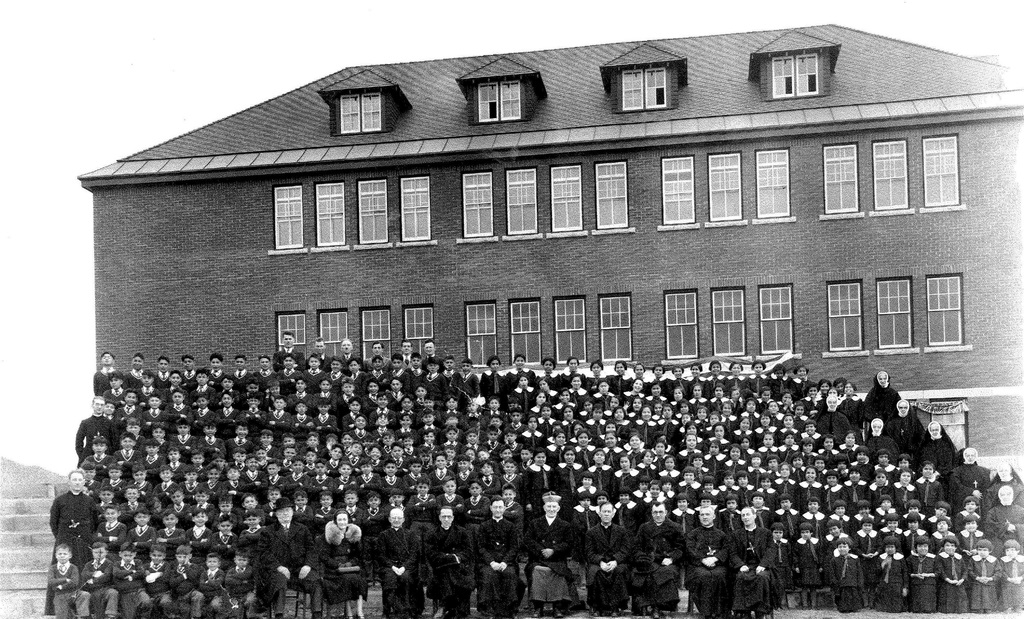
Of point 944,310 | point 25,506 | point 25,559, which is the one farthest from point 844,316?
point 25,559

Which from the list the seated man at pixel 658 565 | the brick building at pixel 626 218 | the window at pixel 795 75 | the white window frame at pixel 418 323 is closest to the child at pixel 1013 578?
the seated man at pixel 658 565

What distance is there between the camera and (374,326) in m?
31.4

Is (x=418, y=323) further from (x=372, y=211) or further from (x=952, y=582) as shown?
(x=952, y=582)

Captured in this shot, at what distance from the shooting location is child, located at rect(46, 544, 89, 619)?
56.7 feet

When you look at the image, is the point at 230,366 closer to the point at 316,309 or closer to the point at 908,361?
the point at 316,309

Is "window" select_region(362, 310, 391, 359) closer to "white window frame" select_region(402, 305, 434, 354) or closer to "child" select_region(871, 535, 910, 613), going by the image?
"white window frame" select_region(402, 305, 434, 354)

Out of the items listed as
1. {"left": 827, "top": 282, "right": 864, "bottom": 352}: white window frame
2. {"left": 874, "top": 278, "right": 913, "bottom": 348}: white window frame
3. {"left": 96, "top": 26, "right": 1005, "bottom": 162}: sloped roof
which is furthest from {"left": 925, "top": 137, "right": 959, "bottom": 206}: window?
{"left": 827, "top": 282, "right": 864, "bottom": 352}: white window frame

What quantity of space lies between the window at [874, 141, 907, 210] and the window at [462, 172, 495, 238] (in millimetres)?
8736

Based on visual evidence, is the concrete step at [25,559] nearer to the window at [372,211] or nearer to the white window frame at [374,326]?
the white window frame at [374,326]

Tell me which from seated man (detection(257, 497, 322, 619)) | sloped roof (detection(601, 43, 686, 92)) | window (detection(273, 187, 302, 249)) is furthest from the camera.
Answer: window (detection(273, 187, 302, 249))

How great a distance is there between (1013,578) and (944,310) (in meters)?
12.2

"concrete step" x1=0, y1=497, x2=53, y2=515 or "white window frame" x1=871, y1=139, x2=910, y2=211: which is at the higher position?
"white window frame" x1=871, y1=139, x2=910, y2=211

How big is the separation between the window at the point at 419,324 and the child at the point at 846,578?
1444 cm

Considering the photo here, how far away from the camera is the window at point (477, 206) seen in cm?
3130
